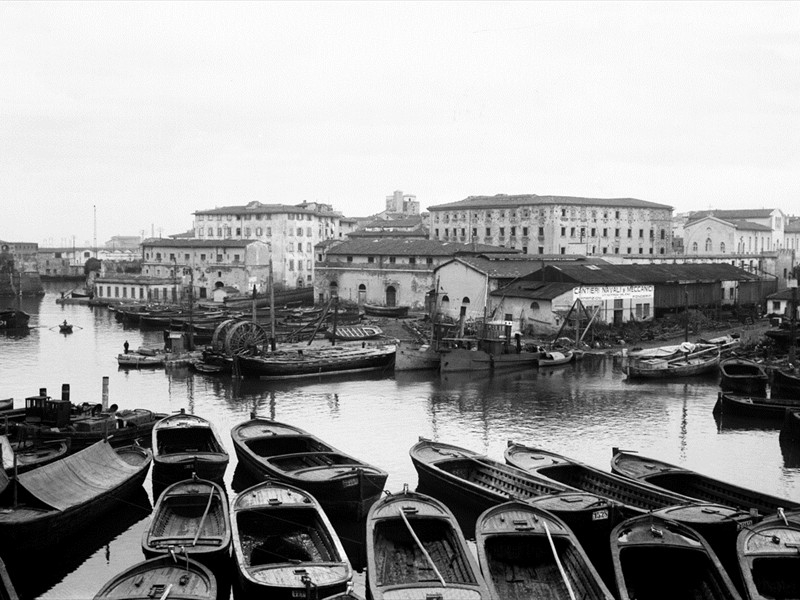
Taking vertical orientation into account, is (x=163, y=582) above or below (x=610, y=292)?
below

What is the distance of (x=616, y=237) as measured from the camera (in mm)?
80188

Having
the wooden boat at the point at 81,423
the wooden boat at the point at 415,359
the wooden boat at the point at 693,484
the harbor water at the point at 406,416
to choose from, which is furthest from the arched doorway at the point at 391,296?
the wooden boat at the point at 693,484

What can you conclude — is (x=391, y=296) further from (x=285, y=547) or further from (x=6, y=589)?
(x=6, y=589)

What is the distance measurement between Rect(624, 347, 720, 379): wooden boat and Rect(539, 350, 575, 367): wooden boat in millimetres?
3401

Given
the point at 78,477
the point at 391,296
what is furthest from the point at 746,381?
the point at 391,296

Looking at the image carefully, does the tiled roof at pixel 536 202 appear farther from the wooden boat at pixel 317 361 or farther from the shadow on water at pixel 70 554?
the shadow on water at pixel 70 554

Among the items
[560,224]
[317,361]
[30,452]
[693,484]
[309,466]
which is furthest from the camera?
[560,224]

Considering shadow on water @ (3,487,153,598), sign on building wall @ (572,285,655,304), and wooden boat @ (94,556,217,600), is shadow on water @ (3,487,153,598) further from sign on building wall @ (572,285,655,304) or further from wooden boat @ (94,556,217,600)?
sign on building wall @ (572,285,655,304)

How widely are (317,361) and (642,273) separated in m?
→ 26.4

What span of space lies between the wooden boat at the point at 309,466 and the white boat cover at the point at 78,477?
3456 millimetres

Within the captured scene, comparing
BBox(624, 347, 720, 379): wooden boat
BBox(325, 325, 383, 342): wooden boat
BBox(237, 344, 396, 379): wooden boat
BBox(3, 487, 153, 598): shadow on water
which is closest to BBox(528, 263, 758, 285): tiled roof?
BBox(624, 347, 720, 379): wooden boat

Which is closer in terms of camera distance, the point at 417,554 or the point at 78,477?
the point at 417,554

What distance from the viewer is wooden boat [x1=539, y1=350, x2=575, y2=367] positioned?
1766 inches

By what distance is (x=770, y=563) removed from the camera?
1528 centimetres
